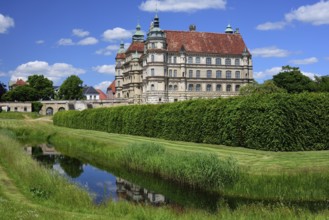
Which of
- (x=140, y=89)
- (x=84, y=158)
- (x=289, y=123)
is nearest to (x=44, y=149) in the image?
(x=84, y=158)

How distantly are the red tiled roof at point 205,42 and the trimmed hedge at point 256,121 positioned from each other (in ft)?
210

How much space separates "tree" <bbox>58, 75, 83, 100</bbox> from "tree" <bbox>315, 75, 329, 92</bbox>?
71.1 m

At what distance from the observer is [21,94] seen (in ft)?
387

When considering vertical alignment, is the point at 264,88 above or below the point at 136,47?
below

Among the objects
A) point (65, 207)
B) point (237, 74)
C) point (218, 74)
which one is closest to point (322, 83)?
point (237, 74)

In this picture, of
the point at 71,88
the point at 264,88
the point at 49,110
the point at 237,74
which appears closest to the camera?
the point at 264,88

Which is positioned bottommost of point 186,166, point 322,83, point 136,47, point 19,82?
point 186,166

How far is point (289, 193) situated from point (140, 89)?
291 feet

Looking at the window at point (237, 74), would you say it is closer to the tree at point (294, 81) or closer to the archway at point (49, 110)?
the tree at point (294, 81)

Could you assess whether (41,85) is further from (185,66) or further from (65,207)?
(65,207)

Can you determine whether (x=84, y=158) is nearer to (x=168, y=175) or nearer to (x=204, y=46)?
(x=168, y=175)

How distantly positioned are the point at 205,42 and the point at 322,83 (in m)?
28.9

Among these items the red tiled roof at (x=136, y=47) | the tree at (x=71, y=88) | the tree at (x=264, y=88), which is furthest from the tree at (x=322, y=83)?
the tree at (x=71, y=88)

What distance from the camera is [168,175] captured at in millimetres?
20047
